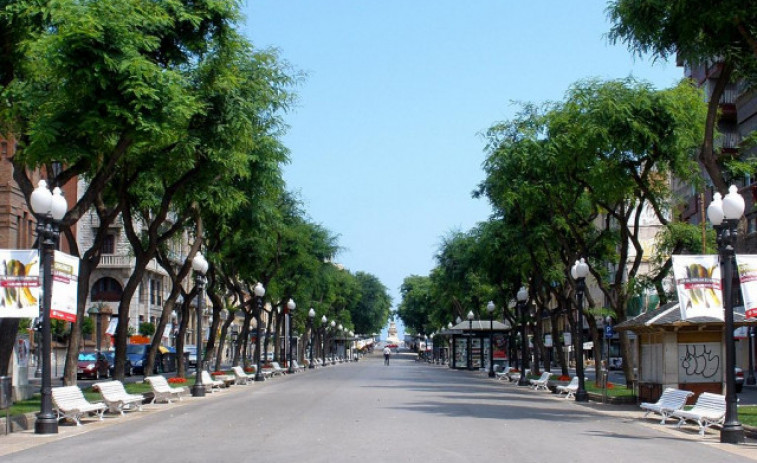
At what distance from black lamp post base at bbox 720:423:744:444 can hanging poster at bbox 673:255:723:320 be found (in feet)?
10.1

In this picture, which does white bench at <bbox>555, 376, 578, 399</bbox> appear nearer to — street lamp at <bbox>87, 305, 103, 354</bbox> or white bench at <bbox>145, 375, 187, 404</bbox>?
white bench at <bbox>145, 375, 187, 404</bbox>

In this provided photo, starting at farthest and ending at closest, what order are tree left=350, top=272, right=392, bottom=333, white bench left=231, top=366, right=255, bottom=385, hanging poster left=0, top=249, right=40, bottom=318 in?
tree left=350, top=272, right=392, bottom=333 → white bench left=231, top=366, right=255, bottom=385 → hanging poster left=0, top=249, right=40, bottom=318

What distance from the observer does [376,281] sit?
495 ft

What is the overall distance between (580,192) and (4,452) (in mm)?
24533

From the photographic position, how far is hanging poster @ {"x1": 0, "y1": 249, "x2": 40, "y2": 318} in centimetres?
1952

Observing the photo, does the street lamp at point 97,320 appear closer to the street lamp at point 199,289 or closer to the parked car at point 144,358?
the parked car at point 144,358

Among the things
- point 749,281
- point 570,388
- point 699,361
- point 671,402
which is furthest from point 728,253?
point 570,388

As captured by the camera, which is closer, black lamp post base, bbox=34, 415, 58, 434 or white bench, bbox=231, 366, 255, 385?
black lamp post base, bbox=34, 415, 58, 434

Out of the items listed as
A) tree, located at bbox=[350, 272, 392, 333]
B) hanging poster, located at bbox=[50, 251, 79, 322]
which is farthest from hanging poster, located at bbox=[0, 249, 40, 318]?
tree, located at bbox=[350, 272, 392, 333]

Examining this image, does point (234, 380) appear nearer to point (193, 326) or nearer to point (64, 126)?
point (64, 126)

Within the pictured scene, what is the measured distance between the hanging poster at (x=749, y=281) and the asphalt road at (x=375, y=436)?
9.12 feet

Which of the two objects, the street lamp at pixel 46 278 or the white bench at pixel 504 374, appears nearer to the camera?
the street lamp at pixel 46 278

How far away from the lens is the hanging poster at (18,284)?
768 inches

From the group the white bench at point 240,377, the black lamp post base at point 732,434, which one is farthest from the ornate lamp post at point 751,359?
the black lamp post base at point 732,434
